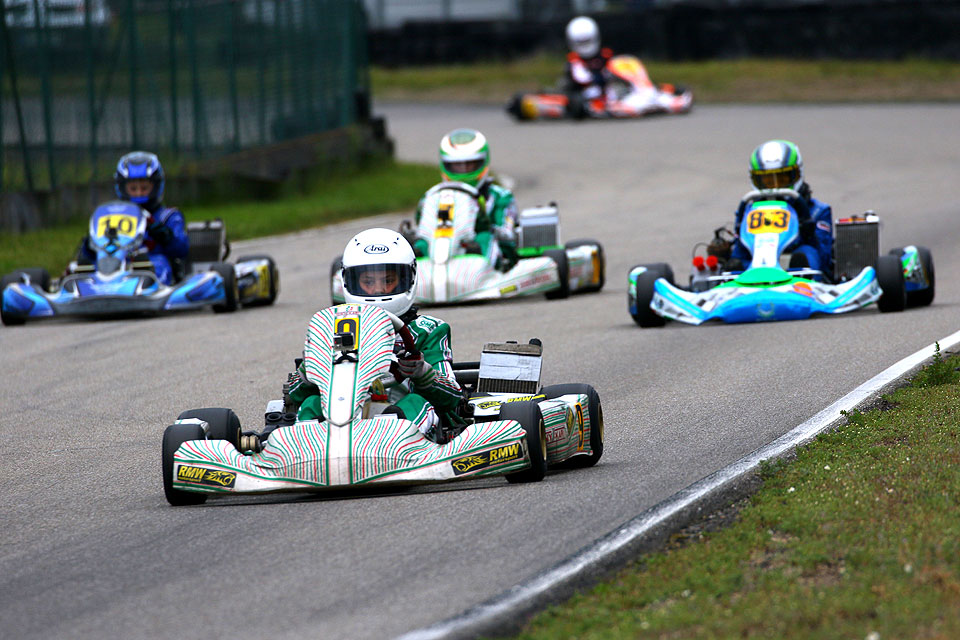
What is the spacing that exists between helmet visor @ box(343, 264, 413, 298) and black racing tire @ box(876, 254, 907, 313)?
5.48m

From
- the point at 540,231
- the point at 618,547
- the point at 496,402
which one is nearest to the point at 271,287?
the point at 540,231

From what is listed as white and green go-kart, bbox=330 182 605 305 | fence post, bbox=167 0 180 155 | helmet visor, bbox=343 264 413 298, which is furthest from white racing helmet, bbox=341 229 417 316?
fence post, bbox=167 0 180 155

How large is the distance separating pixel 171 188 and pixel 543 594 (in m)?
16.7

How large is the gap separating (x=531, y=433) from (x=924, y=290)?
6.16m

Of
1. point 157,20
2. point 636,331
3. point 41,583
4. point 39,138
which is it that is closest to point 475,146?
point 636,331

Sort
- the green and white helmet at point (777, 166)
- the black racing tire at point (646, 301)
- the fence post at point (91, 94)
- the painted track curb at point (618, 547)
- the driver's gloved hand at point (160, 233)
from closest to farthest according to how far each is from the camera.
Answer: the painted track curb at point (618, 547) < the black racing tire at point (646, 301) < the green and white helmet at point (777, 166) < the driver's gloved hand at point (160, 233) < the fence post at point (91, 94)

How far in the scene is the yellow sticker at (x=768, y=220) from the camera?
1171 cm

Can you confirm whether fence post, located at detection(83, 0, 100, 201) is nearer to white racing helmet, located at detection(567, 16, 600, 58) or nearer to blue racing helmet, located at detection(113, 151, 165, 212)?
blue racing helmet, located at detection(113, 151, 165, 212)

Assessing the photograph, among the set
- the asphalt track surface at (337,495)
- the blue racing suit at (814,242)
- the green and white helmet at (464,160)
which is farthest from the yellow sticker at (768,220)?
the green and white helmet at (464,160)

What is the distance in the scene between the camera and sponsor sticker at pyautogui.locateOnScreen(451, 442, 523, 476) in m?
6.34

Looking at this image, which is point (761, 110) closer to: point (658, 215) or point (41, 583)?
point (658, 215)

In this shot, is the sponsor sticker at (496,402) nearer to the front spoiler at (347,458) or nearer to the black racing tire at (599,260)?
the front spoiler at (347,458)

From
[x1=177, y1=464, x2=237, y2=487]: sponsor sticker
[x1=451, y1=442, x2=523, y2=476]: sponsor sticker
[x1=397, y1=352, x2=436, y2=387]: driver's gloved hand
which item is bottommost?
[x1=177, y1=464, x2=237, y2=487]: sponsor sticker

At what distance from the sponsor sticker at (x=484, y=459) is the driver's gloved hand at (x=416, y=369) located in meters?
0.56
